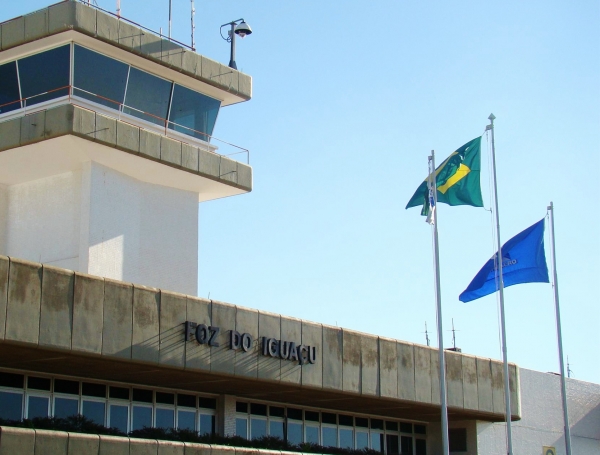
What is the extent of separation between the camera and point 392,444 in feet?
119

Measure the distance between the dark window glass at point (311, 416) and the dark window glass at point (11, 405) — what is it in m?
10.7

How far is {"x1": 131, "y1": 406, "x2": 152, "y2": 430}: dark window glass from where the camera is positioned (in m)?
27.6

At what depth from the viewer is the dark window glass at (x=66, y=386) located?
26.0 m

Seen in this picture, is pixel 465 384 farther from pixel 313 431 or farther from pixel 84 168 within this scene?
pixel 84 168

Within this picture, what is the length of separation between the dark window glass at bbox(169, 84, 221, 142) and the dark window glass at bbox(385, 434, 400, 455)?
40.2 feet

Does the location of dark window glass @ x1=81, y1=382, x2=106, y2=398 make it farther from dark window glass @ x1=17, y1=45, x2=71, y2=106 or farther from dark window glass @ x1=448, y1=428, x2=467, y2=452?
dark window glass @ x1=448, y1=428, x2=467, y2=452

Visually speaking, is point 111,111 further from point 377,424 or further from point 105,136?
point 377,424

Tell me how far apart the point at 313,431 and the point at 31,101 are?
13534mm

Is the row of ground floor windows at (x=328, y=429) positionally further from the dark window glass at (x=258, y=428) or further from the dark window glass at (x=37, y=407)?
the dark window glass at (x=37, y=407)

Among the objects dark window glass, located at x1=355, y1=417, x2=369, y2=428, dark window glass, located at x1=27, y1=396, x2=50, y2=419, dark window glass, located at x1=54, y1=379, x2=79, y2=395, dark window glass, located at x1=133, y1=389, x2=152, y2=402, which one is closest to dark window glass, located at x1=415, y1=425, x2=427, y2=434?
dark window glass, located at x1=355, y1=417, x2=369, y2=428

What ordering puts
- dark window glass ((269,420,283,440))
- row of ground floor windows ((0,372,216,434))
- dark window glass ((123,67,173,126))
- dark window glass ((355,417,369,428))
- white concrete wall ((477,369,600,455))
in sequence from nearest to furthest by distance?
1. row of ground floor windows ((0,372,216,434))
2. dark window glass ((123,67,173,126))
3. dark window glass ((269,420,283,440))
4. dark window glass ((355,417,369,428))
5. white concrete wall ((477,369,600,455))

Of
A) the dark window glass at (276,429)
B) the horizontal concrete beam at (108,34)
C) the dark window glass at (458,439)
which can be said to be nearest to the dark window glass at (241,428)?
the dark window glass at (276,429)

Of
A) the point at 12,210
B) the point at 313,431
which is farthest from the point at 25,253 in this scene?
the point at 313,431

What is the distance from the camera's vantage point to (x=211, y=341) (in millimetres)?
25594
